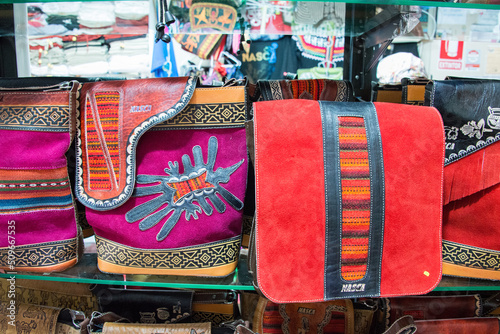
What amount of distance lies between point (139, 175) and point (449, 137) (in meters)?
0.72

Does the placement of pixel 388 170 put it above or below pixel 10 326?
above

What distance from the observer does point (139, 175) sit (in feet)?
2.76

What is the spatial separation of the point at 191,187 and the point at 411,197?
0.49 m

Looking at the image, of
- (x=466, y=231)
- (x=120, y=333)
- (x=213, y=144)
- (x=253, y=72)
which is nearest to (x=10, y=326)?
(x=120, y=333)

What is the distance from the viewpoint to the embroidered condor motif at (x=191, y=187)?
84 centimetres

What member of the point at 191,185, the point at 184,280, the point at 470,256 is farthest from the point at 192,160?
the point at 470,256

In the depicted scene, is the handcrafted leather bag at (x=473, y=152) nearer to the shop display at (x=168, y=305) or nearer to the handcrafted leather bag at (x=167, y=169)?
the handcrafted leather bag at (x=167, y=169)

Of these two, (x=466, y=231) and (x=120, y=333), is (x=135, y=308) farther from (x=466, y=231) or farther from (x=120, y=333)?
(x=466, y=231)

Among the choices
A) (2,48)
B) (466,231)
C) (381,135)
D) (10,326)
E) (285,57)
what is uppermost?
(285,57)

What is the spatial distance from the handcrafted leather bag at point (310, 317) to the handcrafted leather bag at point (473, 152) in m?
0.38

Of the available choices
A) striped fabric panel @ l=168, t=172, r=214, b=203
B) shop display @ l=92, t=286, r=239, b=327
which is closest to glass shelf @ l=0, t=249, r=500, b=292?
shop display @ l=92, t=286, r=239, b=327

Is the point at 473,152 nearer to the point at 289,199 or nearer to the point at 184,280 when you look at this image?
the point at 289,199

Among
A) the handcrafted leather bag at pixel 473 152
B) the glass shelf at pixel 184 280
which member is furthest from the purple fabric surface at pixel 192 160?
the handcrafted leather bag at pixel 473 152

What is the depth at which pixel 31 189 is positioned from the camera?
2.78ft
